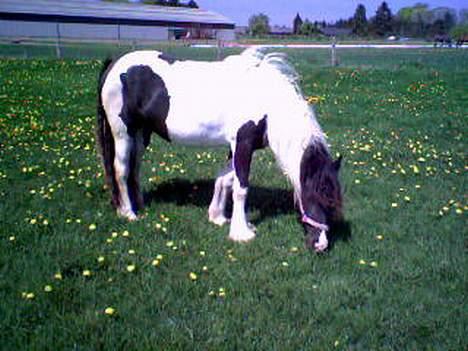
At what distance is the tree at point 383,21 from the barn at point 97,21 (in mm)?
49140

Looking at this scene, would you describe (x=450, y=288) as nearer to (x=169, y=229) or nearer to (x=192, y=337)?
(x=192, y=337)

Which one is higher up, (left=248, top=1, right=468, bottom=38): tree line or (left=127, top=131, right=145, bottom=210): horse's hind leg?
(left=248, top=1, right=468, bottom=38): tree line

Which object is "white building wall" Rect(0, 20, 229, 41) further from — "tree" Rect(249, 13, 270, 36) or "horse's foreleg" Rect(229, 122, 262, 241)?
"horse's foreleg" Rect(229, 122, 262, 241)

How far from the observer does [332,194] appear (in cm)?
497

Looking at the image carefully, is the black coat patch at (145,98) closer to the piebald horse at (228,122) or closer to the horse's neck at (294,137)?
the piebald horse at (228,122)

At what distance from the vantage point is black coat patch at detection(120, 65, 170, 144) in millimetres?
5715

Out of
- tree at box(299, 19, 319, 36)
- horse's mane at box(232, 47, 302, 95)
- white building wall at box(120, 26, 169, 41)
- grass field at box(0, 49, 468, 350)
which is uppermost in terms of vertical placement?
tree at box(299, 19, 319, 36)

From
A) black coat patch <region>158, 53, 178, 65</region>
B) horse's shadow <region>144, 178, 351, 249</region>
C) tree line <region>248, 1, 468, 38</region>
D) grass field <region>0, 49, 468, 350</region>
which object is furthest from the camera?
tree line <region>248, 1, 468, 38</region>

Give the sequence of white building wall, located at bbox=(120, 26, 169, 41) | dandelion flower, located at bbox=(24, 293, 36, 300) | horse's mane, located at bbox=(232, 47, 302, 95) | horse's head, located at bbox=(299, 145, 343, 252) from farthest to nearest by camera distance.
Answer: white building wall, located at bbox=(120, 26, 169, 41) < horse's mane, located at bbox=(232, 47, 302, 95) < horse's head, located at bbox=(299, 145, 343, 252) < dandelion flower, located at bbox=(24, 293, 36, 300)

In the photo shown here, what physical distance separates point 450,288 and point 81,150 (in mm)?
6639

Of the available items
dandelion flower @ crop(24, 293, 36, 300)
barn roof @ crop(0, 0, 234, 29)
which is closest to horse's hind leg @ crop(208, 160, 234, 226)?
dandelion flower @ crop(24, 293, 36, 300)

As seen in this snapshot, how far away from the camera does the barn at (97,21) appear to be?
52.3 m

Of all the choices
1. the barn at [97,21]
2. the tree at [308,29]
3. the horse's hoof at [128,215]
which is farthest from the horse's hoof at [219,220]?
the tree at [308,29]

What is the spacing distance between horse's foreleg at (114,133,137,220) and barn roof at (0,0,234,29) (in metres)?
53.8
